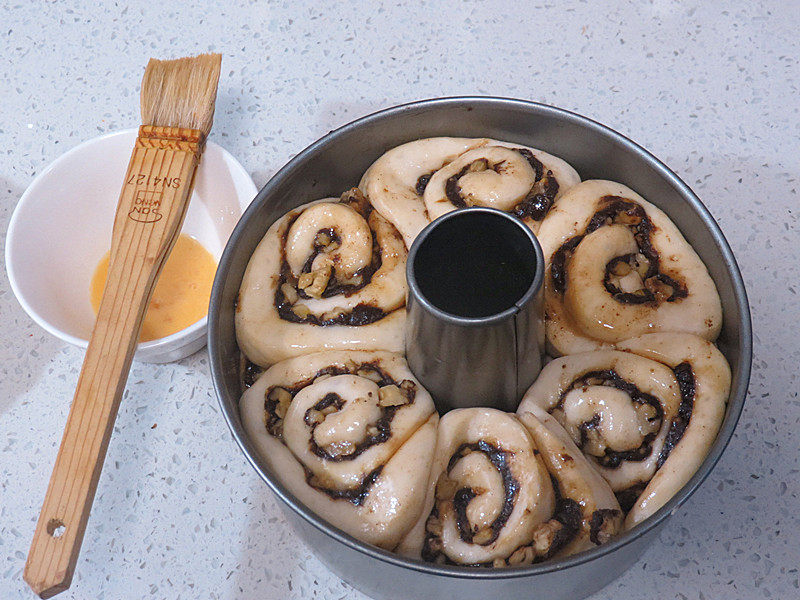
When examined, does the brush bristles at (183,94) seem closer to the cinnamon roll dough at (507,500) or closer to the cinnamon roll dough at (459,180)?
the cinnamon roll dough at (459,180)

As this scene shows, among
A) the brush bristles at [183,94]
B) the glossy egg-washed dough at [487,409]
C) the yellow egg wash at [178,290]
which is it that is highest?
the brush bristles at [183,94]

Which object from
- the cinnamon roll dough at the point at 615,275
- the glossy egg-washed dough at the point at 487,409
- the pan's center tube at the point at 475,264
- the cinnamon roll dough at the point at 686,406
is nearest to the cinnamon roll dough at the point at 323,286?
the glossy egg-washed dough at the point at 487,409

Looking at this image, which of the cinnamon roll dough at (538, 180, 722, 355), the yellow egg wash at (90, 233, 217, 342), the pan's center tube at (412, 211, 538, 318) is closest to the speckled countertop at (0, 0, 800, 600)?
the yellow egg wash at (90, 233, 217, 342)

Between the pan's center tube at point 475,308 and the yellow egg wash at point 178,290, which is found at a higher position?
the pan's center tube at point 475,308

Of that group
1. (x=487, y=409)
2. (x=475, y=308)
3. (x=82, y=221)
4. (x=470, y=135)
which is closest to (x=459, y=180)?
(x=470, y=135)

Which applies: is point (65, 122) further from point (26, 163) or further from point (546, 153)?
point (546, 153)
